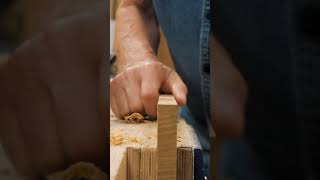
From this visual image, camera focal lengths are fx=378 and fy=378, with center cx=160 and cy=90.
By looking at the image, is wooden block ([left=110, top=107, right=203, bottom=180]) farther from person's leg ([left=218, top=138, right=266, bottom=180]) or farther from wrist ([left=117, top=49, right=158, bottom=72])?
wrist ([left=117, top=49, right=158, bottom=72])

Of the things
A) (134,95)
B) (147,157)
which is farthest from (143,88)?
(147,157)

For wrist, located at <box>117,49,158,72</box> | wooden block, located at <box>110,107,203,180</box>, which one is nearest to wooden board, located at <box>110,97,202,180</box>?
wooden block, located at <box>110,107,203,180</box>

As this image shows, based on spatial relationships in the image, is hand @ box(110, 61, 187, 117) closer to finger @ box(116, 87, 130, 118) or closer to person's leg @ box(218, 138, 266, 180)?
finger @ box(116, 87, 130, 118)

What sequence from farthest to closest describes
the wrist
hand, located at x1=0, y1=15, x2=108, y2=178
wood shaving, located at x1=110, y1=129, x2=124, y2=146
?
1. the wrist
2. wood shaving, located at x1=110, y1=129, x2=124, y2=146
3. hand, located at x1=0, y1=15, x2=108, y2=178

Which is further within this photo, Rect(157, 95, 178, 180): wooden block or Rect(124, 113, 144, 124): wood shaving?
Rect(124, 113, 144, 124): wood shaving

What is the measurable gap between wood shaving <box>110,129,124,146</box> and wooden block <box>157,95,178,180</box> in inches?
2.4

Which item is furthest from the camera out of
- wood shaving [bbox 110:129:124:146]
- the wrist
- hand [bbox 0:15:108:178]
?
the wrist

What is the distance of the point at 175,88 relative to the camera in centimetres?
41

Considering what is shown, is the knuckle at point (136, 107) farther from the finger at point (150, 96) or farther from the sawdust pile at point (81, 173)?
the sawdust pile at point (81, 173)

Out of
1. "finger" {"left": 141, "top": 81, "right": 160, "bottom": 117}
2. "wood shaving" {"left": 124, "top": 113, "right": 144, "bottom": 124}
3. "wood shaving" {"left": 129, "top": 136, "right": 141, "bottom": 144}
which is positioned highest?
"finger" {"left": 141, "top": 81, "right": 160, "bottom": 117}

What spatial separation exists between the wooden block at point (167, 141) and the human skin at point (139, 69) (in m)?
0.06

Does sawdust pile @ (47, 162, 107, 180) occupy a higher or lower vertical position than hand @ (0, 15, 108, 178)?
lower

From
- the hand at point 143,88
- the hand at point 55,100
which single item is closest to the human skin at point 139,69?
the hand at point 143,88

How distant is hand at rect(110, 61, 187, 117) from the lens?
17.0 inches
